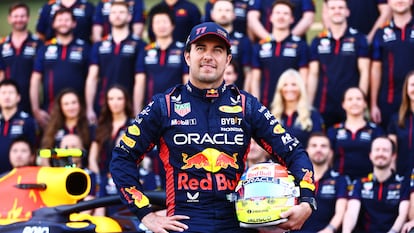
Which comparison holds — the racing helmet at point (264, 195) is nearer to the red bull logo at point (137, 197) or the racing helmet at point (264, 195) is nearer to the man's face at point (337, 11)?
the red bull logo at point (137, 197)

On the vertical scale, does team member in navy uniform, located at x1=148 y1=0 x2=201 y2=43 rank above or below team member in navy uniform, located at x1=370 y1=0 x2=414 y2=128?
above

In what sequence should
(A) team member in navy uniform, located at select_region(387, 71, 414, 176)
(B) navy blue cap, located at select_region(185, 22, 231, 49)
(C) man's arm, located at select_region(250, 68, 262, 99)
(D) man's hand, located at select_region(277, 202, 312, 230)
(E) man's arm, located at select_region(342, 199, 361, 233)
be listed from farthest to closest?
(C) man's arm, located at select_region(250, 68, 262, 99), (A) team member in navy uniform, located at select_region(387, 71, 414, 176), (E) man's arm, located at select_region(342, 199, 361, 233), (B) navy blue cap, located at select_region(185, 22, 231, 49), (D) man's hand, located at select_region(277, 202, 312, 230)

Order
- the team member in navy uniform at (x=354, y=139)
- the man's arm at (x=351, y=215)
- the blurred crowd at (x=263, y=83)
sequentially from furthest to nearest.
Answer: the team member in navy uniform at (x=354, y=139)
the blurred crowd at (x=263, y=83)
the man's arm at (x=351, y=215)

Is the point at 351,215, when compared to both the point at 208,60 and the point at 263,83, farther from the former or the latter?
Result: the point at 208,60

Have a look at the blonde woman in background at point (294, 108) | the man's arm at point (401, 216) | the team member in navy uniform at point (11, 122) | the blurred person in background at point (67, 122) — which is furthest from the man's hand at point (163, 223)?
the team member in navy uniform at point (11, 122)

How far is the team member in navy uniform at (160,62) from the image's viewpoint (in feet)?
37.6

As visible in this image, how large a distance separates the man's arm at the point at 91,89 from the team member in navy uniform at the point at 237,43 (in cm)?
177

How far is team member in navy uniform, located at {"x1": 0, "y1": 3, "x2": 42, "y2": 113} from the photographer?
1253 cm

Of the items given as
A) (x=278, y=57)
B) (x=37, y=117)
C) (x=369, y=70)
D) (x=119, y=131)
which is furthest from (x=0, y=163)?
(x=369, y=70)

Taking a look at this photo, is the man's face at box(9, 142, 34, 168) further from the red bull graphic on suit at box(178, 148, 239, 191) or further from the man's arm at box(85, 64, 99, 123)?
the red bull graphic on suit at box(178, 148, 239, 191)

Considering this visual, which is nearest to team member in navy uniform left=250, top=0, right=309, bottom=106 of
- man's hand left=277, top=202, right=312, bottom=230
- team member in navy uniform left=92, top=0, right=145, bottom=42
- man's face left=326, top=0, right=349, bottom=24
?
man's face left=326, top=0, right=349, bottom=24

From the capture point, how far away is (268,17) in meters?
11.9

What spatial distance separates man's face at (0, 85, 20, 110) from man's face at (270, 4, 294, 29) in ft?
11.1

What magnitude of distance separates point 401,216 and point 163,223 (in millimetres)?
4217
